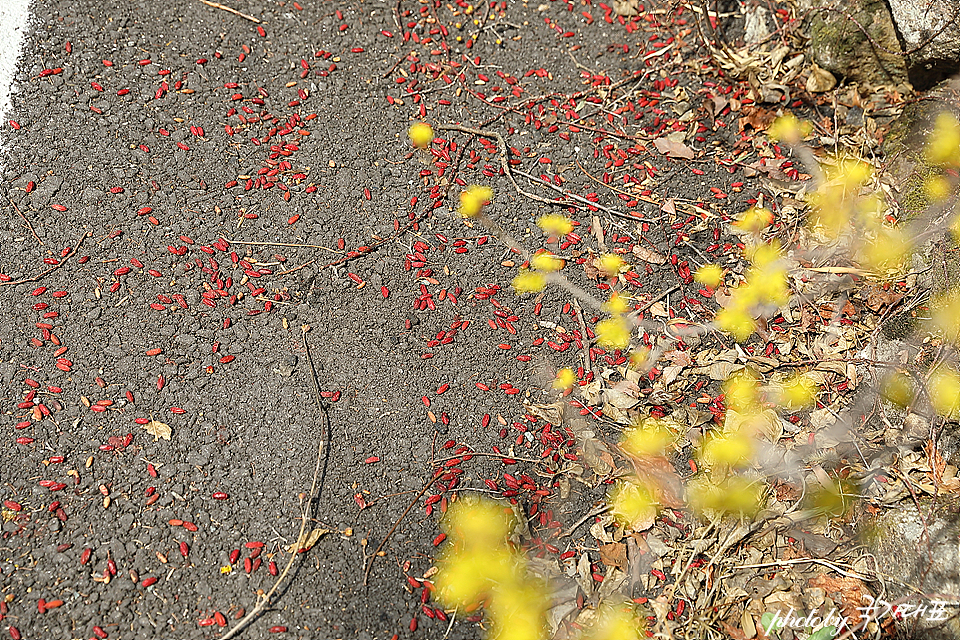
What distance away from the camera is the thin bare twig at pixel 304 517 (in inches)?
94.1

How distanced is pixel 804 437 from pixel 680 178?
147 centimetres

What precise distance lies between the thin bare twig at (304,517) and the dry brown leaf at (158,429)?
55 cm

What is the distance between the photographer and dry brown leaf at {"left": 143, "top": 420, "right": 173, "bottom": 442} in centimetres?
272

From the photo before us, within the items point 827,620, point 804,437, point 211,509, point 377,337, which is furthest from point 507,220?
point 827,620

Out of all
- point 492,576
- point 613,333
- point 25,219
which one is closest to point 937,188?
Answer: point 613,333

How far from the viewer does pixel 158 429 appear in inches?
108

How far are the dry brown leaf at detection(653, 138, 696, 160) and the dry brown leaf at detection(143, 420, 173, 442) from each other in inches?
106

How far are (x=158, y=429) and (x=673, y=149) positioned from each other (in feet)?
9.11

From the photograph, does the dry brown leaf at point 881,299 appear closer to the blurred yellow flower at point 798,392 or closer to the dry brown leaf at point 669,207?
the blurred yellow flower at point 798,392

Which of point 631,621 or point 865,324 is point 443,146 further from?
point 631,621

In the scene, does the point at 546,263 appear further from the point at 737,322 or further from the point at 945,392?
the point at 945,392

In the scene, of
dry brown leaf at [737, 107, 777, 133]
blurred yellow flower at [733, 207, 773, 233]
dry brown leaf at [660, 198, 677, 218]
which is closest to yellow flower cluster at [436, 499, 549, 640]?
dry brown leaf at [660, 198, 677, 218]

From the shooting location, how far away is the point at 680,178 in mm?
3746

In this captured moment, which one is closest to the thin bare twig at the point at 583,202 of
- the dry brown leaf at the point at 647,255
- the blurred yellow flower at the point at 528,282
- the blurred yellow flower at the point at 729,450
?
the dry brown leaf at the point at 647,255
